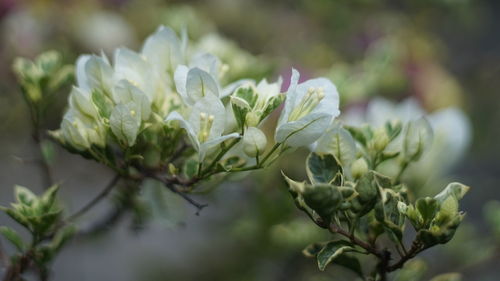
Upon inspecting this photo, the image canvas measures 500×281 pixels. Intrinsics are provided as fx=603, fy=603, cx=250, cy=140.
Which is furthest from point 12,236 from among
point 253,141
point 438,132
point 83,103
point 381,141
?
point 438,132

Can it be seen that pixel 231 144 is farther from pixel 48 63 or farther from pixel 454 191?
pixel 48 63

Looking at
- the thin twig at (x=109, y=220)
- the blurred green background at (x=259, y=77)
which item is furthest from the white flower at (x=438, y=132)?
the thin twig at (x=109, y=220)

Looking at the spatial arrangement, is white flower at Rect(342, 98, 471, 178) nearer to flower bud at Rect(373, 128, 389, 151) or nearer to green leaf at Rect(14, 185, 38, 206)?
flower bud at Rect(373, 128, 389, 151)

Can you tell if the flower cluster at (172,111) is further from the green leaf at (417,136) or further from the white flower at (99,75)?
the green leaf at (417,136)

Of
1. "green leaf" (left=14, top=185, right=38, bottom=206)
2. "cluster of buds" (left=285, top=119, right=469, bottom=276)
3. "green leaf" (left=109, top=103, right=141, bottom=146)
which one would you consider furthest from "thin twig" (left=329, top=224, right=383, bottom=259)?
"green leaf" (left=14, top=185, right=38, bottom=206)

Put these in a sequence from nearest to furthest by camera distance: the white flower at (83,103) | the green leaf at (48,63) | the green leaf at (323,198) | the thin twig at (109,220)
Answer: the green leaf at (323,198), the white flower at (83,103), the green leaf at (48,63), the thin twig at (109,220)

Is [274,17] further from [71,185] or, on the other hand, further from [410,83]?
[71,185]
